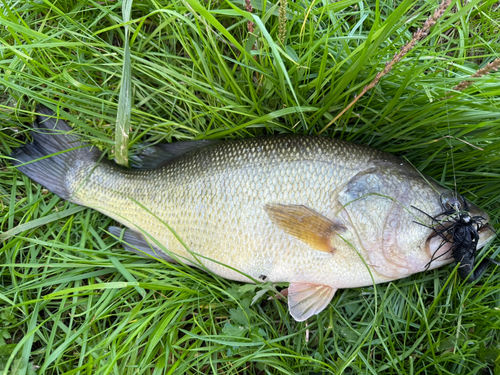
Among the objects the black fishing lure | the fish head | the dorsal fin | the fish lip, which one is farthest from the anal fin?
the fish lip

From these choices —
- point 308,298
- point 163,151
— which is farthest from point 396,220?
point 163,151

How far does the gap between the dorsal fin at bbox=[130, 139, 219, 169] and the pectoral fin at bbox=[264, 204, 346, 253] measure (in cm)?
75

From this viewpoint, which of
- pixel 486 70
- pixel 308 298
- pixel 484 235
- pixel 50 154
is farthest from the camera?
pixel 50 154

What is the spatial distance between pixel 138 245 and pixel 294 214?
3.87ft

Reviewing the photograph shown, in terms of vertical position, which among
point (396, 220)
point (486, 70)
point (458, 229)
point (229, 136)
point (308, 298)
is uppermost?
point (486, 70)

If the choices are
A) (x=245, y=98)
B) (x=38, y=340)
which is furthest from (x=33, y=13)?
(x=38, y=340)

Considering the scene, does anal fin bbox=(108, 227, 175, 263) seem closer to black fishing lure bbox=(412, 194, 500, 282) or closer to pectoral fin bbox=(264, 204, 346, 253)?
pectoral fin bbox=(264, 204, 346, 253)

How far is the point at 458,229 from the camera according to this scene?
6.01 feet

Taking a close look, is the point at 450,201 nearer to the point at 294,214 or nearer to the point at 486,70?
the point at 486,70

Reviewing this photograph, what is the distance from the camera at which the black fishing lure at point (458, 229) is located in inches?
72.0

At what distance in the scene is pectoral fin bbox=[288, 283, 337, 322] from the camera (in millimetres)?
2014

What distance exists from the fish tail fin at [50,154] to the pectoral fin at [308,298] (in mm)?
1751

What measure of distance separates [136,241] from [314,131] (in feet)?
4.97

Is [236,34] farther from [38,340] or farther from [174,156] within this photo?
[38,340]
